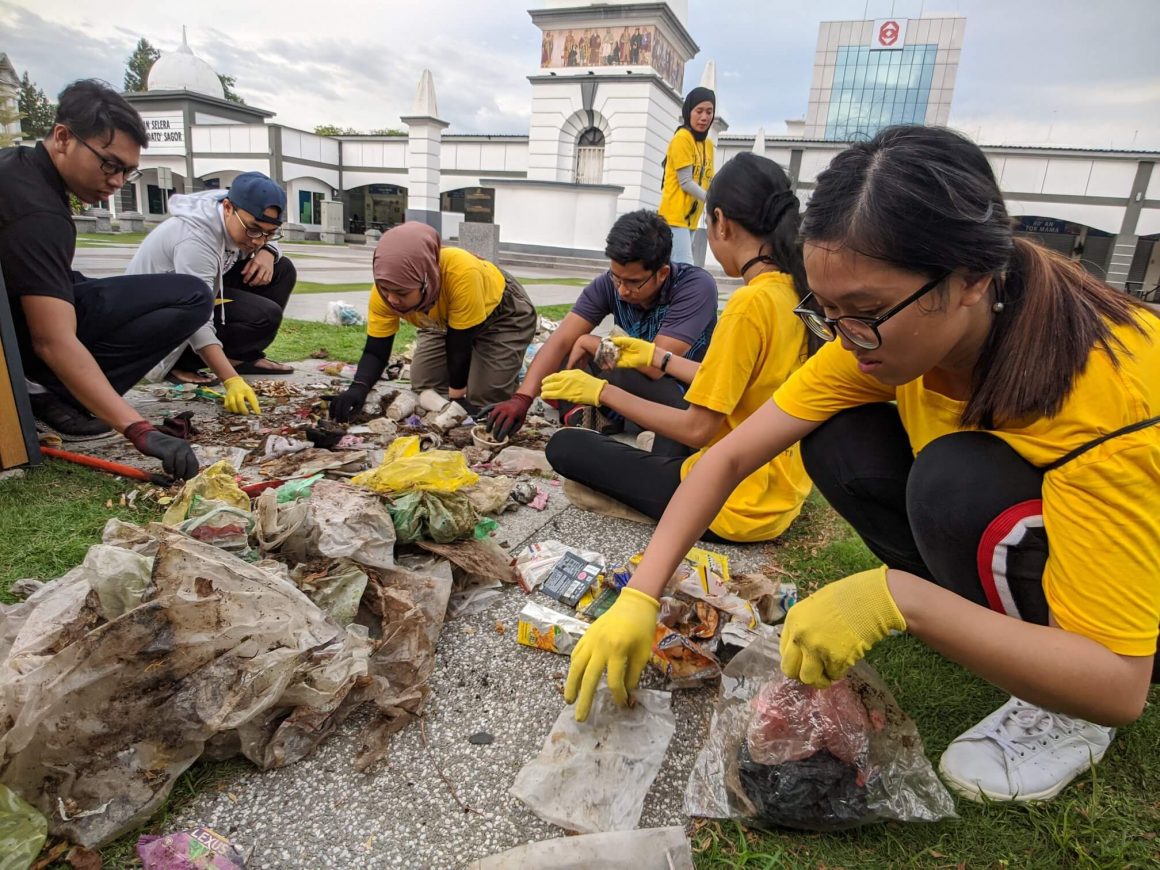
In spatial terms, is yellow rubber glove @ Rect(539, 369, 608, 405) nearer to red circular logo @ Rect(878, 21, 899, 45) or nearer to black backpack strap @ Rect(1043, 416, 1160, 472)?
black backpack strap @ Rect(1043, 416, 1160, 472)

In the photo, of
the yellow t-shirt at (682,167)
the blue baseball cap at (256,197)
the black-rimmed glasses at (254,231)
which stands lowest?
the black-rimmed glasses at (254,231)

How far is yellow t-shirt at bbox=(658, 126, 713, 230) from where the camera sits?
6454 millimetres

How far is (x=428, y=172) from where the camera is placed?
21812mm

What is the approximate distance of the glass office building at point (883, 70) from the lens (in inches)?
1578

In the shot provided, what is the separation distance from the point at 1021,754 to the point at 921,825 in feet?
1.09

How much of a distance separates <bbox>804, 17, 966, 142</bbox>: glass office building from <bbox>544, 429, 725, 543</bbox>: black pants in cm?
4279

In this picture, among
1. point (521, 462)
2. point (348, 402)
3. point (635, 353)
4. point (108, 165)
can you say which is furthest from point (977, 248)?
point (348, 402)

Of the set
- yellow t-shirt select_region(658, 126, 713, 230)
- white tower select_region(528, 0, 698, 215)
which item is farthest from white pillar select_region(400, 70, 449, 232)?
yellow t-shirt select_region(658, 126, 713, 230)

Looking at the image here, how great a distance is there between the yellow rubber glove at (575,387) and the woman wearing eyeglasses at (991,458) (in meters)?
1.34

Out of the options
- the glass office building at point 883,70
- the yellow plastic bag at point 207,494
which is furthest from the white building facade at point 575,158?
the glass office building at point 883,70

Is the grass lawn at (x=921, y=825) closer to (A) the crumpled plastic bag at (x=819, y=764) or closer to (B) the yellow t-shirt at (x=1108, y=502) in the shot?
(A) the crumpled plastic bag at (x=819, y=764)

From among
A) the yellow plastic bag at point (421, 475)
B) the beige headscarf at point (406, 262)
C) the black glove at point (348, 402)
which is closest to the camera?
the yellow plastic bag at point (421, 475)

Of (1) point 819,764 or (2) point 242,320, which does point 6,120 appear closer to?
(2) point 242,320

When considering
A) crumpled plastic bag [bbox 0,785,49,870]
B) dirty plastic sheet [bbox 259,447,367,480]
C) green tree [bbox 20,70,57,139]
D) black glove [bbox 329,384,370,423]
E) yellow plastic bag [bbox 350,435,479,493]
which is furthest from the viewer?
green tree [bbox 20,70,57,139]
